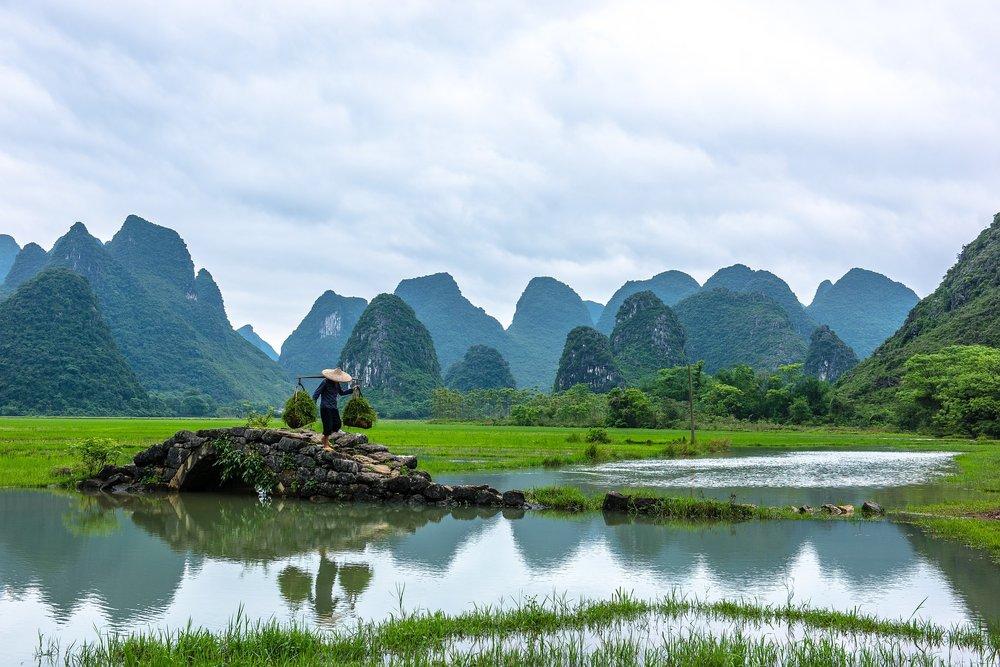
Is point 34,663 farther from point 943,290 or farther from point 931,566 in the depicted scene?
point 943,290

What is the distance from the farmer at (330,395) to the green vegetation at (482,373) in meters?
86.5

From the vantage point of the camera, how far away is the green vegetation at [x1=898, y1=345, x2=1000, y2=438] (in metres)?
32.2

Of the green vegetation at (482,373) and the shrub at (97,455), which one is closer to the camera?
the shrub at (97,455)

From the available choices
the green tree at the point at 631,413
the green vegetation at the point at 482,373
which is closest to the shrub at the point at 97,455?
the green tree at the point at 631,413

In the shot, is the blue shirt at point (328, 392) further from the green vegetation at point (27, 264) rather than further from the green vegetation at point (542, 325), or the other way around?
the green vegetation at point (542, 325)

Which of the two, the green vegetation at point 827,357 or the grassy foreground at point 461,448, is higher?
the green vegetation at point 827,357

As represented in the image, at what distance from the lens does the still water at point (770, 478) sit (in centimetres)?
1209

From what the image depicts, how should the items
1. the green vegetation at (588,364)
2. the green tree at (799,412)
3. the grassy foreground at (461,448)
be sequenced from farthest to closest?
1. the green vegetation at (588,364)
2. the green tree at (799,412)
3. the grassy foreground at (461,448)

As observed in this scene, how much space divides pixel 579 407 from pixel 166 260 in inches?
3955

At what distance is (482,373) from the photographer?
10044 cm

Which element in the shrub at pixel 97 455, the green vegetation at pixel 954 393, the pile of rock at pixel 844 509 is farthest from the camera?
the green vegetation at pixel 954 393

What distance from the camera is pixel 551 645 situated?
4.28m

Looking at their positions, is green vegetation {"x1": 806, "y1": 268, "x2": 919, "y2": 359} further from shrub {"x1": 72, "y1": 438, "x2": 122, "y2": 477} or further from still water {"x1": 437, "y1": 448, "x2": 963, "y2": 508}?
shrub {"x1": 72, "y1": 438, "x2": 122, "y2": 477}

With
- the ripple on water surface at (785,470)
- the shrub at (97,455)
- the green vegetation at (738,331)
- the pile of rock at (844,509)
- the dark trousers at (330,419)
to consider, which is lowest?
the ripple on water surface at (785,470)
